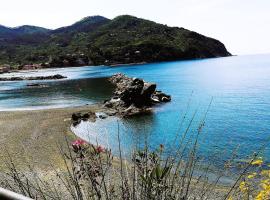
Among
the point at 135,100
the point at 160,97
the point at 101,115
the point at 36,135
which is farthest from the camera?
the point at 160,97

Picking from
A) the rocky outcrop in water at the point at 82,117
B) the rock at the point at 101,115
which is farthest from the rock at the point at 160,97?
the rocky outcrop in water at the point at 82,117

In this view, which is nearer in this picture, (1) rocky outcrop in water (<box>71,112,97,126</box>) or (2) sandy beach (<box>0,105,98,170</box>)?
(2) sandy beach (<box>0,105,98,170</box>)

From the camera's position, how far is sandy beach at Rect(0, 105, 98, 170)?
2802 centimetres

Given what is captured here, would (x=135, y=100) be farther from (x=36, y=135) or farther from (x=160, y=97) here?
(x=36, y=135)

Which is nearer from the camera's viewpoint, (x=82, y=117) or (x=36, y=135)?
(x=36, y=135)

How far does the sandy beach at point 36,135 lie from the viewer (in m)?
28.0

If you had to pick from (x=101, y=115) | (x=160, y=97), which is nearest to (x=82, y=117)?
(x=101, y=115)

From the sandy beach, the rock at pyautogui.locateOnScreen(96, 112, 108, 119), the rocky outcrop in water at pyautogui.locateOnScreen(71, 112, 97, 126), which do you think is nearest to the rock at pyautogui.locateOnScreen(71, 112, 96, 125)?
the rocky outcrop in water at pyautogui.locateOnScreen(71, 112, 97, 126)

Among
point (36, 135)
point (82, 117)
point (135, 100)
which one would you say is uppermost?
point (135, 100)

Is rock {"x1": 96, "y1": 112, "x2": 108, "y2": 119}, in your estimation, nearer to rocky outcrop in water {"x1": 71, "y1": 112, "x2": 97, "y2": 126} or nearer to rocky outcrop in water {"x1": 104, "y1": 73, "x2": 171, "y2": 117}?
rocky outcrop in water {"x1": 71, "y1": 112, "x2": 97, "y2": 126}

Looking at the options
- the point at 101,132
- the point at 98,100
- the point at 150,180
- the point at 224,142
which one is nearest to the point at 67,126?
the point at 101,132

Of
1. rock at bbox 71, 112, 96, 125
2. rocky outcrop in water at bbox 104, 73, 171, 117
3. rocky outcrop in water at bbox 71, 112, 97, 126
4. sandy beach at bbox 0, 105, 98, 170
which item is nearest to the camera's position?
sandy beach at bbox 0, 105, 98, 170

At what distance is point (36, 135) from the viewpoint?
127 ft

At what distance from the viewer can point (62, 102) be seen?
7075cm
